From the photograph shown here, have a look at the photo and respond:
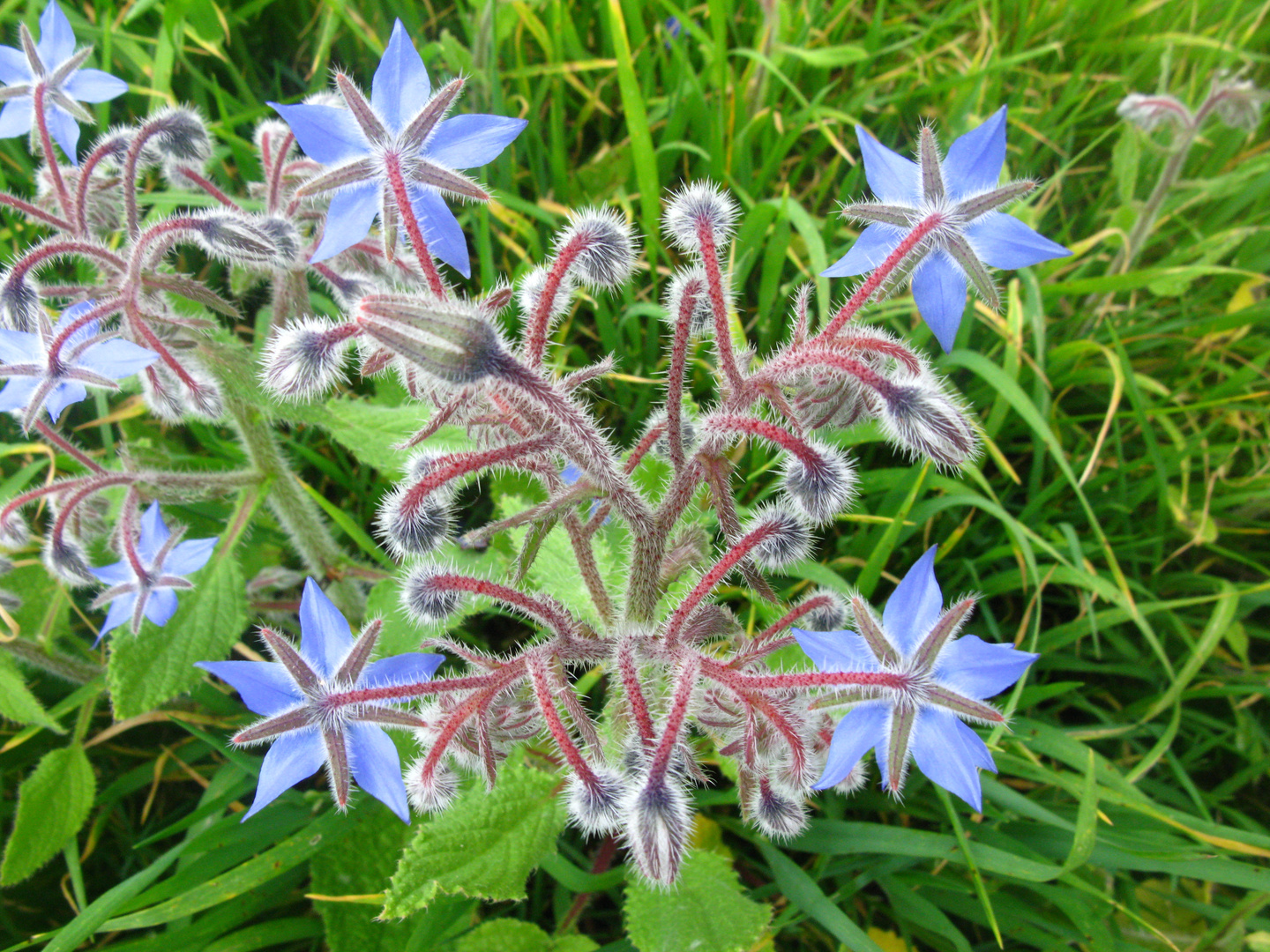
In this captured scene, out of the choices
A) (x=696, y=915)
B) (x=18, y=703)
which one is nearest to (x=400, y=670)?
(x=696, y=915)

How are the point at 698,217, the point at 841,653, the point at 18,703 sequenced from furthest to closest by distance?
the point at 18,703 < the point at 698,217 < the point at 841,653

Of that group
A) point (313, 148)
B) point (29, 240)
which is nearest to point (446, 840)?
point (313, 148)

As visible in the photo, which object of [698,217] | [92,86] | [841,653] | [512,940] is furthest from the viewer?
[92,86]

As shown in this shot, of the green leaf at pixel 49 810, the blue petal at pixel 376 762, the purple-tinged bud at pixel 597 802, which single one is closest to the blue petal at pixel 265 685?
the blue petal at pixel 376 762

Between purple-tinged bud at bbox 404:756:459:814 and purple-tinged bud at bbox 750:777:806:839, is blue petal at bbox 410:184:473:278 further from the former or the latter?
purple-tinged bud at bbox 750:777:806:839

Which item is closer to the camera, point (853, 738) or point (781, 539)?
point (853, 738)

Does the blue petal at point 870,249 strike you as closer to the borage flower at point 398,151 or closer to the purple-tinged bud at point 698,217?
the purple-tinged bud at point 698,217

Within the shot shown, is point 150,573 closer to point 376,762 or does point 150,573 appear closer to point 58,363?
point 58,363
